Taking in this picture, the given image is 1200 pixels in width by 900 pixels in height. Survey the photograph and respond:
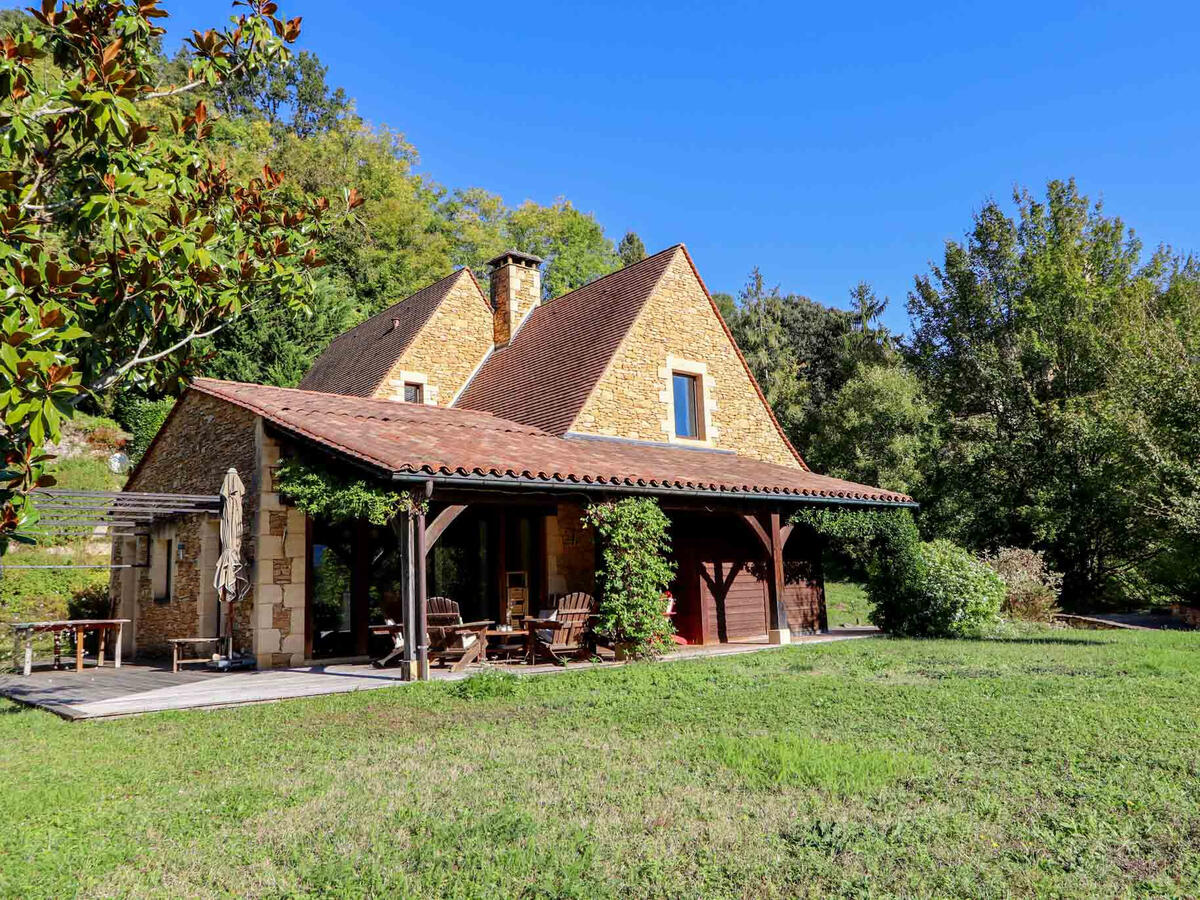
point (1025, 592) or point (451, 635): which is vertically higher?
point (1025, 592)

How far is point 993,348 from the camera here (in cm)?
2512

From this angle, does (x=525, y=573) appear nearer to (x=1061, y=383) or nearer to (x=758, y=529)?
(x=758, y=529)

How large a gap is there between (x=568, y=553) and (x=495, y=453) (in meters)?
3.40

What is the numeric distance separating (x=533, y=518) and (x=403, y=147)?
33.5 metres

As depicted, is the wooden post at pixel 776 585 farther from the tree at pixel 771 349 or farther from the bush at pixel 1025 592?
the tree at pixel 771 349

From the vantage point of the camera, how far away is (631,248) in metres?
47.3

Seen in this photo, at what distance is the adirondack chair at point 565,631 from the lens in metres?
11.6

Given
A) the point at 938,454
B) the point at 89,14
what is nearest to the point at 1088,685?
the point at 89,14

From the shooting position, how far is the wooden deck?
28.2ft

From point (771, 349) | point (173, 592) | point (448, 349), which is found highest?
point (771, 349)

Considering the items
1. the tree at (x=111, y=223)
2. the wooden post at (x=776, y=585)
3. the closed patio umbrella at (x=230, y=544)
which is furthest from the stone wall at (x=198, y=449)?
the wooden post at (x=776, y=585)

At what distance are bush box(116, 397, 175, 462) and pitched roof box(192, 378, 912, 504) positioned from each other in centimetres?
1191

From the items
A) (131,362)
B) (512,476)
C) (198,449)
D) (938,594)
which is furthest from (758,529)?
(131,362)

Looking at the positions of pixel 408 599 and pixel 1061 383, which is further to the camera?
pixel 1061 383
